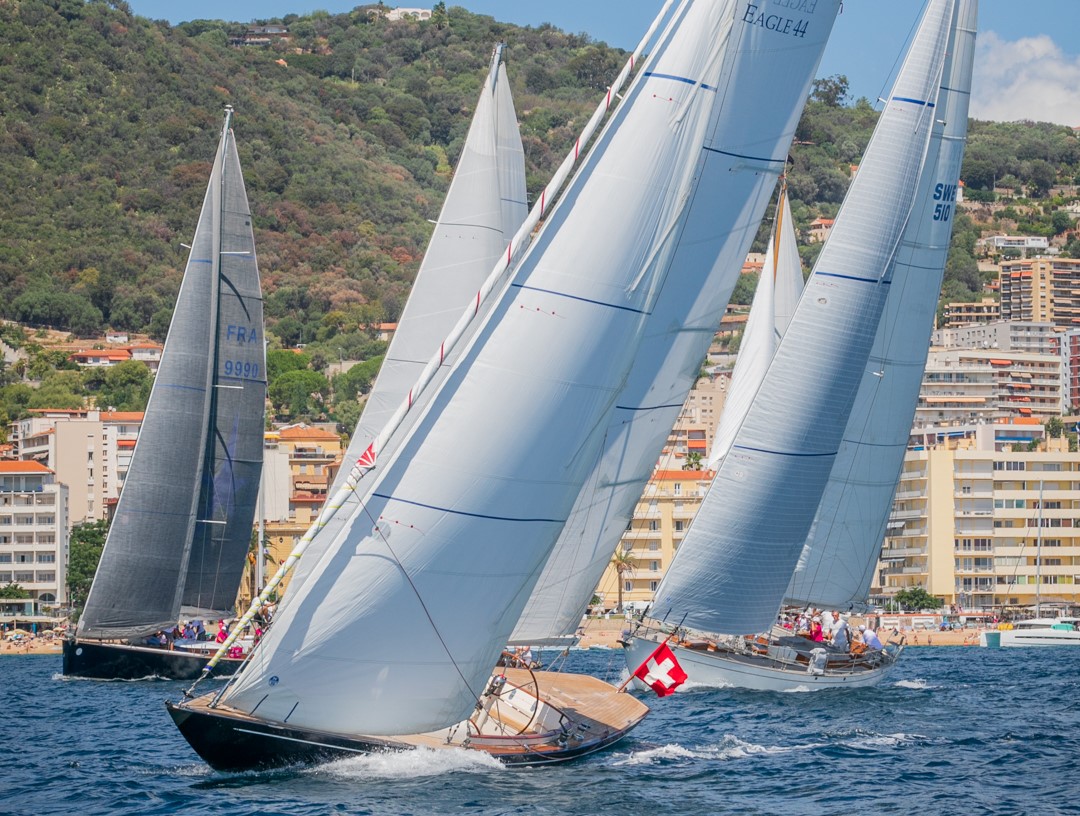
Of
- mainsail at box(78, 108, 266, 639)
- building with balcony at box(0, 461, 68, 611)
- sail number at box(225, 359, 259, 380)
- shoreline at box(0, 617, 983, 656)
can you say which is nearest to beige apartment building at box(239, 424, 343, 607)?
shoreline at box(0, 617, 983, 656)

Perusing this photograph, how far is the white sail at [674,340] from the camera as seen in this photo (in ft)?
73.1

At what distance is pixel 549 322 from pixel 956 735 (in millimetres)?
10844

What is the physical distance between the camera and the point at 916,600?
85062 mm

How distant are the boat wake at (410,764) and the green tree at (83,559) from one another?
208 ft

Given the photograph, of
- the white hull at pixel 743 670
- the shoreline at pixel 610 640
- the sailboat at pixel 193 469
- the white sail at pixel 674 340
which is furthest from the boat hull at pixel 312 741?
the shoreline at pixel 610 640

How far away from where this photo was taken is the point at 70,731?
2636 cm

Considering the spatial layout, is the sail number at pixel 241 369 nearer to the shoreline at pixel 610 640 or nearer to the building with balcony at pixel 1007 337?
the shoreline at pixel 610 640

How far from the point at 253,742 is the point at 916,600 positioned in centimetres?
6994

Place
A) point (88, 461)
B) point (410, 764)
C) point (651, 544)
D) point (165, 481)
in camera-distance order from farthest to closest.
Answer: point (88, 461) → point (651, 544) → point (165, 481) → point (410, 764)

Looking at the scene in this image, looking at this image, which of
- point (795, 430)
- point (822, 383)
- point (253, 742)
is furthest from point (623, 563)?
point (253, 742)

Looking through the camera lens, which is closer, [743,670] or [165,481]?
[743,670]

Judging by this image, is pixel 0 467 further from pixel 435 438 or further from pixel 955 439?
pixel 435 438

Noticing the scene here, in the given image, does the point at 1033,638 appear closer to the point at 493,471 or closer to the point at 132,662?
the point at 132,662

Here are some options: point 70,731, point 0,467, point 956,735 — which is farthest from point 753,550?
point 0,467
